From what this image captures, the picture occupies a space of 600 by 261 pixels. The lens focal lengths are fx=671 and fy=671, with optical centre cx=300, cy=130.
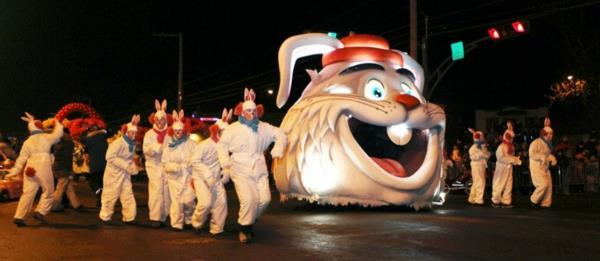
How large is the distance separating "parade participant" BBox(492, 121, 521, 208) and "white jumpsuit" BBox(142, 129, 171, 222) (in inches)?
293

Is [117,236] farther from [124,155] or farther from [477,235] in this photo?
[477,235]

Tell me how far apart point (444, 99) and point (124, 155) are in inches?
1367

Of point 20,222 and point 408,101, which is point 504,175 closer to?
point 408,101

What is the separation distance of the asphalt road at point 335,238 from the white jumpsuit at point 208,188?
23cm

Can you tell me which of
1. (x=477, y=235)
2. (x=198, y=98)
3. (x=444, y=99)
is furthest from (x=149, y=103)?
(x=477, y=235)

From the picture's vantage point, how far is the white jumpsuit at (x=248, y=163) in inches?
335

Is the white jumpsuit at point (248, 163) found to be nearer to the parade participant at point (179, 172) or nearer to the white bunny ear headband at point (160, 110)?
the parade participant at point (179, 172)

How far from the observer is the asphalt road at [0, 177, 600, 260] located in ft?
24.6

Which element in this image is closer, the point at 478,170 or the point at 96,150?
the point at 96,150

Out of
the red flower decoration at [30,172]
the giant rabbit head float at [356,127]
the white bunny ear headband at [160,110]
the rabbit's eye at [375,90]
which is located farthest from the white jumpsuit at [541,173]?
the red flower decoration at [30,172]

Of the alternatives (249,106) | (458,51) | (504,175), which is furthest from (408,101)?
(458,51)

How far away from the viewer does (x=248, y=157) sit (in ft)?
28.3

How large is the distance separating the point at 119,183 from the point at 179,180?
1277 millimetres

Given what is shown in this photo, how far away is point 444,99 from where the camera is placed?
1695 inches
